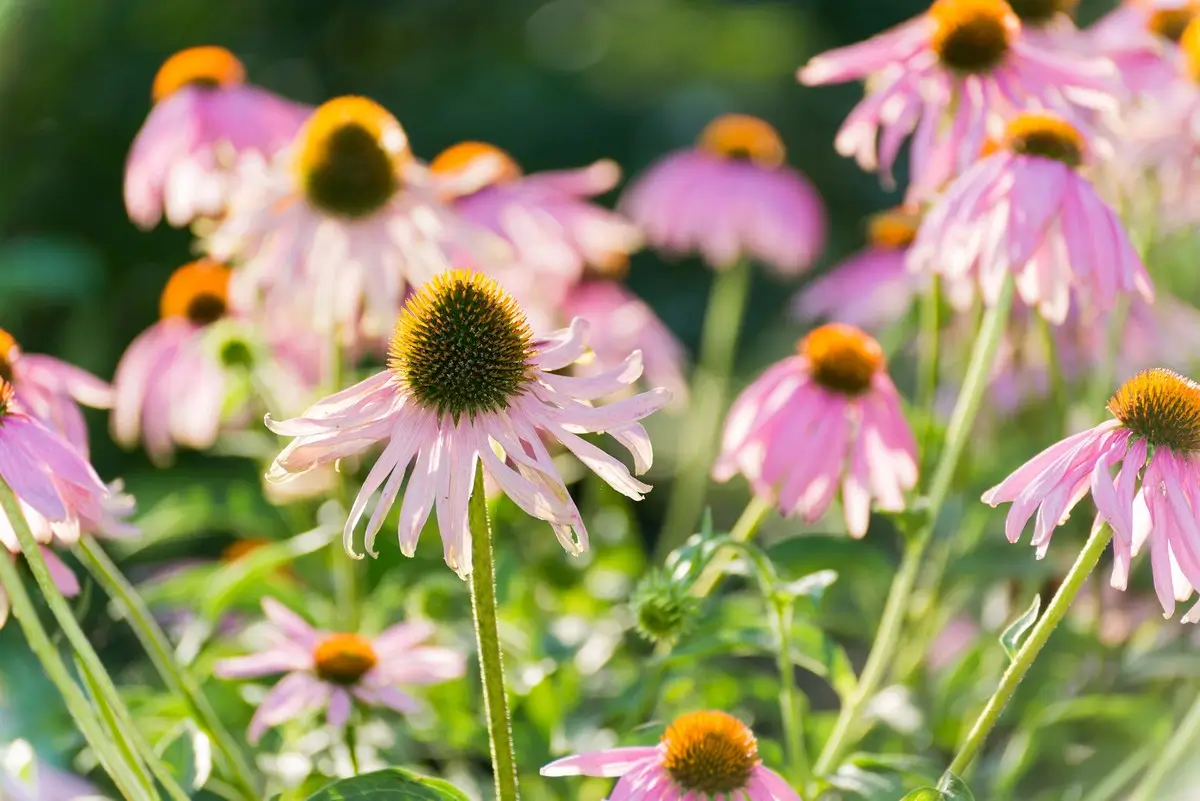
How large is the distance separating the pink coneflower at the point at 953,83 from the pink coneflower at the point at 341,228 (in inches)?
11.7

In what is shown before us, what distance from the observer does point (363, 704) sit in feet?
2.82

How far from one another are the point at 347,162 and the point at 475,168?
11 cm

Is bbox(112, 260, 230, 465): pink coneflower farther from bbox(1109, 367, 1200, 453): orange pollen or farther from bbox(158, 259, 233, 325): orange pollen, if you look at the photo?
bbox(1109, 367, 1200, 453): orange pollen

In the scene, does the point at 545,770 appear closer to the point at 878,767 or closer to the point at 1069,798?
the point at 878,767

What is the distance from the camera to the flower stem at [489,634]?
60cm

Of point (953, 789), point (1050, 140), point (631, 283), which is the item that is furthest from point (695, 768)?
point (631, 283)

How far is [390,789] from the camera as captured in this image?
622 millimetres

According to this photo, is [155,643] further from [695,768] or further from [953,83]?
[953,83]

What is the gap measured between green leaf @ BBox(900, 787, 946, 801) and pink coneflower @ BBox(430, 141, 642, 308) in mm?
556

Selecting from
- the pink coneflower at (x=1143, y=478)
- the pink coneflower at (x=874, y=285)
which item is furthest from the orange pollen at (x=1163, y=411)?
the pink coneflower at (x=874, y=285)

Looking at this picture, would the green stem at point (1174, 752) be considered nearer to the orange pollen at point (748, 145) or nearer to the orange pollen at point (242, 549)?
the orange pollen at point (242, 549)

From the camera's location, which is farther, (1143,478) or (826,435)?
(826,435)

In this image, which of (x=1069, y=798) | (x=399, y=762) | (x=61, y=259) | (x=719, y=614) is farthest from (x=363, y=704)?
(x=61, y=259)

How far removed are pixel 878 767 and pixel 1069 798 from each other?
0.47 ft
